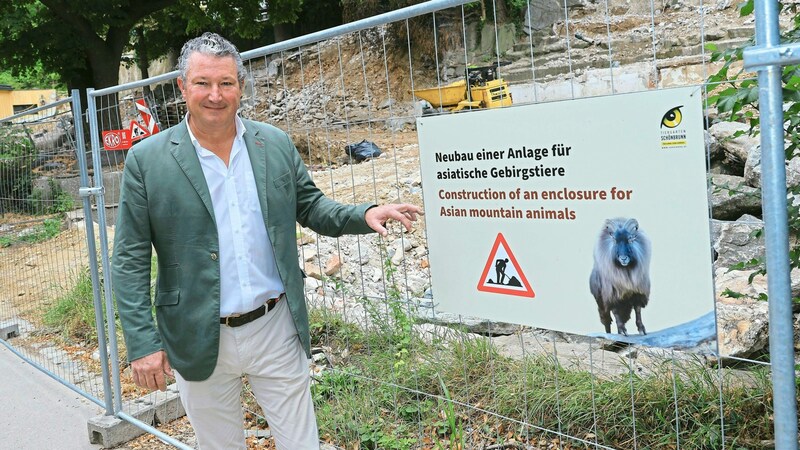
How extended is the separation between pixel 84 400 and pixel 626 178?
5.18m

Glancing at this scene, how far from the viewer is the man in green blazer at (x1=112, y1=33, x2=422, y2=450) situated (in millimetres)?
3025

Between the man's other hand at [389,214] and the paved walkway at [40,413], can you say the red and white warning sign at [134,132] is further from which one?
the man's other hand at [389,214]

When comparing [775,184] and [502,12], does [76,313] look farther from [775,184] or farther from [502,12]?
[502,12]

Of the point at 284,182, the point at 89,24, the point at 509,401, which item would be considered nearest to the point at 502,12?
the point at 89,24

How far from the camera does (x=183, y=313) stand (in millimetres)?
3072

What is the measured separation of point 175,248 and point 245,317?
0.41 m

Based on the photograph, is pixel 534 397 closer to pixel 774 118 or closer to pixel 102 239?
pixel 774 118

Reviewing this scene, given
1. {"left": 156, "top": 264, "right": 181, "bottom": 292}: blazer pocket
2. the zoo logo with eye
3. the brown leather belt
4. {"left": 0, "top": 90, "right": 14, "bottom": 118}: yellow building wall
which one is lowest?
the brown leather belt

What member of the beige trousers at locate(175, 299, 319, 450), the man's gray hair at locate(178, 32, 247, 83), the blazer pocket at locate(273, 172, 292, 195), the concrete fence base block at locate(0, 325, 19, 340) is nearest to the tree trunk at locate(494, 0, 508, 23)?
the concrete fence base block at locate(0, 325, 19, 340)

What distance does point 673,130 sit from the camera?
229 cm

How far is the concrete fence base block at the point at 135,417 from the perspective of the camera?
199 inches

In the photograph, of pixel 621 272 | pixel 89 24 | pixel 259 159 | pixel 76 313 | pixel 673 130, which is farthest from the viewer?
pixel 89 24

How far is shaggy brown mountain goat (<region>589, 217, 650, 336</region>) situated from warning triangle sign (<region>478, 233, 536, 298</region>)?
0.30 m

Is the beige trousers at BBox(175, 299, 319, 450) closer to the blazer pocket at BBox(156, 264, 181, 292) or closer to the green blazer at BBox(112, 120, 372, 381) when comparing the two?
the green blazer at BBox(112, 120, 372, 381)
